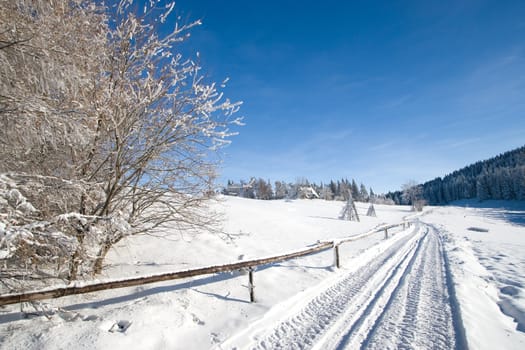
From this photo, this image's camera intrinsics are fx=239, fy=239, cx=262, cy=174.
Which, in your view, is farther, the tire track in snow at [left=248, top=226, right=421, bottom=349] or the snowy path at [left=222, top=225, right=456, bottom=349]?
the tire track in snow at [left=248, top=226, right=421, bottom=349]

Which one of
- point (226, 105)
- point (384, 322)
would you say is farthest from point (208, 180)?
point (384, 322)

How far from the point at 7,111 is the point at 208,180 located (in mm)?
3852

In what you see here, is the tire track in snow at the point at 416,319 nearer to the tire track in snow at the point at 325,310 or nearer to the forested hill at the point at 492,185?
the tire track in snow at the point at 325,310

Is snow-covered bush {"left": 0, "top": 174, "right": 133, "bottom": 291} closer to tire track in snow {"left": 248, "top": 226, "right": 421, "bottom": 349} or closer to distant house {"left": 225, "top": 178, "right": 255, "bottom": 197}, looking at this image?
distant house {"left": 225, "top": 178, "right": 255, "bottom": 197}

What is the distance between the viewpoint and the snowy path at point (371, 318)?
12.0 feet

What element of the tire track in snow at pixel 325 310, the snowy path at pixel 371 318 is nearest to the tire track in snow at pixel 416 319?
the snowy path at pixel 371 318

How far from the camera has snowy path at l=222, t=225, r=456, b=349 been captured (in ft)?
12.0

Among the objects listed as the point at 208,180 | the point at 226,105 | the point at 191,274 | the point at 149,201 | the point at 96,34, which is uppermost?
the point at 96,34

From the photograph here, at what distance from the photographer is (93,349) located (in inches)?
130

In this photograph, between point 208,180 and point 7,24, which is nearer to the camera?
point 7,24

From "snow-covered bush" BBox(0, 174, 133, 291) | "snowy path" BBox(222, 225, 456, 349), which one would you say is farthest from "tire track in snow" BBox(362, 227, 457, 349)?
"snow-covered bush" BBox(0, 174, 133, 291)

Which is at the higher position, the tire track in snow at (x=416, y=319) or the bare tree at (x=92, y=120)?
the bare tree at (x=92, y=120)

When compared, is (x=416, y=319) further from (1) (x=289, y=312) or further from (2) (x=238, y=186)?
(2) (x=238, y=186)

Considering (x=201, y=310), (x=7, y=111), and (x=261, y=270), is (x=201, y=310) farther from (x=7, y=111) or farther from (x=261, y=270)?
(x=7, y=111)
